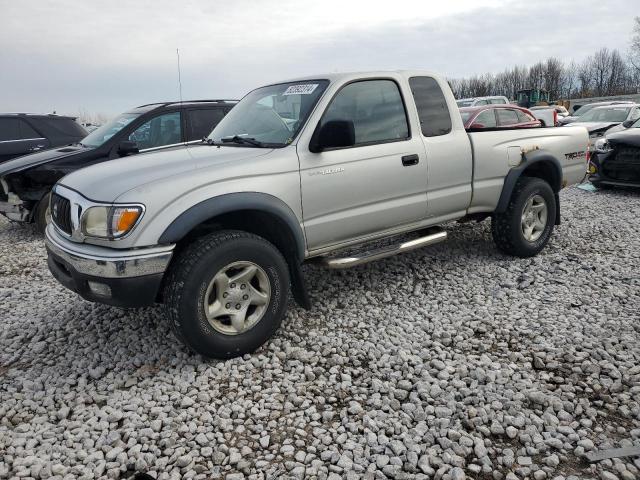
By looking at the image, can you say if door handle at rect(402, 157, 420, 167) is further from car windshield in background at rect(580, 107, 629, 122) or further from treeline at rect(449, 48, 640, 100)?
treeline at rect(449, 48, 640, 100)

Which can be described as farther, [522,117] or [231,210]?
[522,117]

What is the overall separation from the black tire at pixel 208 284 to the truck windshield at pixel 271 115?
861mm

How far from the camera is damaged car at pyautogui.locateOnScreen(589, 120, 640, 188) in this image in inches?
Answer: 336

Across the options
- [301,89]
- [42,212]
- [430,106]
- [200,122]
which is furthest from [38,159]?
[430,106]

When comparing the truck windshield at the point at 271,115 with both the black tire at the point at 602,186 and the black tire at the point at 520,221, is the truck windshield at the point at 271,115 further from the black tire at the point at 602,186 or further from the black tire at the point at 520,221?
the black tire at the point at 602,186

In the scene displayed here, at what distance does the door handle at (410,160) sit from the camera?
4066mm

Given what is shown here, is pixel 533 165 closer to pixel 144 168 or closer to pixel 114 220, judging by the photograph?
pixel 144 168

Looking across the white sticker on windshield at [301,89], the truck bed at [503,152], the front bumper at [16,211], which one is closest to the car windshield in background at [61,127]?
the front bumper at [16,211]

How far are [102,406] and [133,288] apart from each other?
0.76m

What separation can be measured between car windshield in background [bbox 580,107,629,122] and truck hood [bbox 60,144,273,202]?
1364cm

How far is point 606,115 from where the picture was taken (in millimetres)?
14094

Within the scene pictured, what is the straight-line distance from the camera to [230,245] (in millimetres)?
3195

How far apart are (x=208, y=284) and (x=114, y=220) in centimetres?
70

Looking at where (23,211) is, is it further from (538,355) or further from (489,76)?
(489,76)
